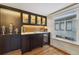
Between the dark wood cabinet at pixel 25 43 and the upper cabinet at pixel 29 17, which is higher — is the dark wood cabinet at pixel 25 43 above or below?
below

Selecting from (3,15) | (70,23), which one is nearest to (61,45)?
(70,23)

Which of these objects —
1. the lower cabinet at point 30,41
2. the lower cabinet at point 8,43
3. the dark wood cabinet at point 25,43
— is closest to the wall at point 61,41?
the lower cabinet at point 30,41

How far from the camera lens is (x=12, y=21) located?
3076mm

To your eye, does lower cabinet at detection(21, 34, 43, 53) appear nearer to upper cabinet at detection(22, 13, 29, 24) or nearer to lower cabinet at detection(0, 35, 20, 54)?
lower cabinet at detection(0, 35, 20, 54)

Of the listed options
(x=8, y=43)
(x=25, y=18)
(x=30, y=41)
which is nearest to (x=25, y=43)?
(x=30, y=41)

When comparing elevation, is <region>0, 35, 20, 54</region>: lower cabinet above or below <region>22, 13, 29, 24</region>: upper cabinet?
below

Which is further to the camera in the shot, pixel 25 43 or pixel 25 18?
pixel 25 18

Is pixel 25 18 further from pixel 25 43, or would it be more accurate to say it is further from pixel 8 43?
pixel 8 43

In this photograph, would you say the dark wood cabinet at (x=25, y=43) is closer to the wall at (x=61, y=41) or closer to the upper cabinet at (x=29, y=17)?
the upper cabinet at (x=29, y=17)

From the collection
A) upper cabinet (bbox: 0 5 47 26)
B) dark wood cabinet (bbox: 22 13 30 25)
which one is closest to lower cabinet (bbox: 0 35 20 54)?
upper cabinet (bbox: 0 5 47 26)

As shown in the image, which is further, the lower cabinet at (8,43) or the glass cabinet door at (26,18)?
the glass cabinet door at (26,18)

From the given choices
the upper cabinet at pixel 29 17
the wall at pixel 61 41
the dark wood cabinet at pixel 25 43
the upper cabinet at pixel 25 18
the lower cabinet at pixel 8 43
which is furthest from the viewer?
the upper cabinet at pixel 25 18

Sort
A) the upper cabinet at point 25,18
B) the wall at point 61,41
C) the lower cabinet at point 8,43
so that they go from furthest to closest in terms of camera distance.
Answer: the upper cabinet at point 25,18, the lower cabinet at point 8,43, the wall at point 61,41

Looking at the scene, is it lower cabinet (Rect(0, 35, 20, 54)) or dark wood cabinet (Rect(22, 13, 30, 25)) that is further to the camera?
dark wood cabinet (Rect(22, 13, 30, 25))
